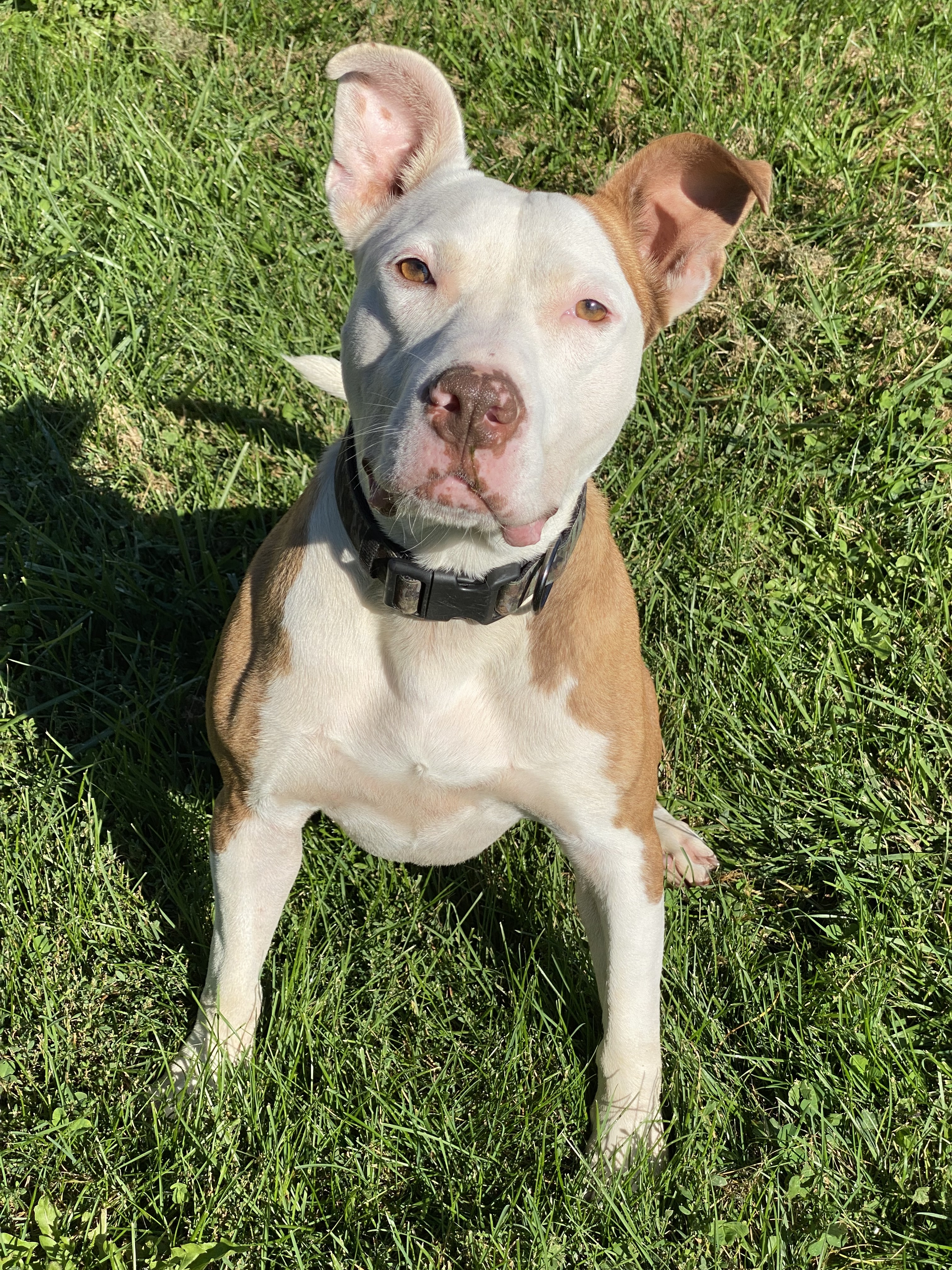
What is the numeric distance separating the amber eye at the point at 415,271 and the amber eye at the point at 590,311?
0.99ft

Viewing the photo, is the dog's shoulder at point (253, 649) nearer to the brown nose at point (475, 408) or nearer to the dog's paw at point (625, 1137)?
the brown nose at point (475, 408)

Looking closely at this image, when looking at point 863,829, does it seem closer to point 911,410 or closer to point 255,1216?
point 911,410

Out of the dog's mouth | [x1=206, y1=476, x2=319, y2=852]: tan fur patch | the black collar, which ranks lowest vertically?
[x1=206, y1=476, x2=319, y2=852]: tan fur patch

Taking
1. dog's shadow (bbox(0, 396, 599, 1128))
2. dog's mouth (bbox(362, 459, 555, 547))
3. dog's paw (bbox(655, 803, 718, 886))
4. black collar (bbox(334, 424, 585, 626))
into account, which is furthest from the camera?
dog's paw (bbox(655, 803, 718, 886))

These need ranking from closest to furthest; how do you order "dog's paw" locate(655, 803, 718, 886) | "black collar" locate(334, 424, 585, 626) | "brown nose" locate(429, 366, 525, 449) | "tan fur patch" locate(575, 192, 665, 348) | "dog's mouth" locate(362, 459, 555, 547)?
1. "brown nose" locate(429, 366, 525, 449)
2. "dog's mouth" locate(362, 459, 555, 547)
3. "black collar" locate(334, 424, 585, 626)
4. "tan fur patch" locate(575, 192, 665, 348)
5. "dog's paw" locate(655, 803, 718, 886)

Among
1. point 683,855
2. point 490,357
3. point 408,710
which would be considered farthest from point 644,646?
point 490,357

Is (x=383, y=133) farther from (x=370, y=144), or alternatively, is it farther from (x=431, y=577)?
(x=431, y=577)

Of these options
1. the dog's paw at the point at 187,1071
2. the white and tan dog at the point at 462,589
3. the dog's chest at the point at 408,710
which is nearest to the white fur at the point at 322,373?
the white and tan dog at the point at 462,589

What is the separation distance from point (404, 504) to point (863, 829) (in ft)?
6.75

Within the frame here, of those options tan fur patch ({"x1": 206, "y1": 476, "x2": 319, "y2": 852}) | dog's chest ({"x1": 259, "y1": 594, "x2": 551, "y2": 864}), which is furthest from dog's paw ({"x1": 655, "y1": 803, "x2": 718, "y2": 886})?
tan fur patch ({"x1": 206, "y1": 476, "x2": 319, "y2": 852})

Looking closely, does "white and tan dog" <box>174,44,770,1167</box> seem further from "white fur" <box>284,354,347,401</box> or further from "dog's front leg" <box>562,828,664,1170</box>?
"white fur" <box>284,354,347,401</box>

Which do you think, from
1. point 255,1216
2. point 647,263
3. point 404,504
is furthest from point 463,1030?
point 647,263

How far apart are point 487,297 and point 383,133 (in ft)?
2.39

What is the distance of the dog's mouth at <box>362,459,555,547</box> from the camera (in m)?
2.32
